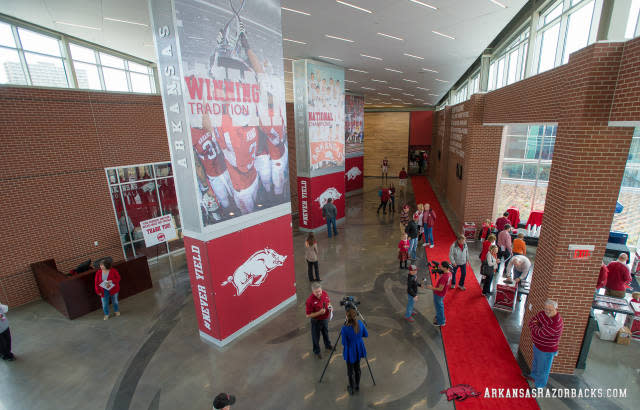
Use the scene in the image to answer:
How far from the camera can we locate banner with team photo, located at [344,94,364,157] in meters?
17.9

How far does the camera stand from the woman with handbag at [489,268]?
710 centimetres

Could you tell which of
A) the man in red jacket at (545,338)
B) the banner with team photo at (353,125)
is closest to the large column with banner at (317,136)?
the banner with team photo at (353,125)

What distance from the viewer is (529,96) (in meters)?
7.19

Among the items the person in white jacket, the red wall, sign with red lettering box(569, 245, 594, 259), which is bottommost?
the person in white jacket

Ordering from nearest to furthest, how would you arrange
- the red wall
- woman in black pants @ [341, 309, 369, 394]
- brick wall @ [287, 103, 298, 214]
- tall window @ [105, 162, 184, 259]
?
woman in black pants @ [341, 309, 369, 394] < tall window @ [105, 162, 184, 259] < brick wall @ [287, 103, 298, 214] < the red wall

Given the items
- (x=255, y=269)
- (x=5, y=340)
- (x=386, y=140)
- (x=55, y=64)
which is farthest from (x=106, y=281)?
(x=386, y=140)

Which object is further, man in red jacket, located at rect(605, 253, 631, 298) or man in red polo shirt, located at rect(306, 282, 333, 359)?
man in red jacket, located at rect(605, 253, 631, 298)

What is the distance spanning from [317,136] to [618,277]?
9513 mm

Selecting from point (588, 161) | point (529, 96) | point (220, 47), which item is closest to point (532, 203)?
point (529, 96)

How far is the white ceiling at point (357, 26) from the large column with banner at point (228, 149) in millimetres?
1622

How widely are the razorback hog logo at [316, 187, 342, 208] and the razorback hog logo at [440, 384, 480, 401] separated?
8.34 metres

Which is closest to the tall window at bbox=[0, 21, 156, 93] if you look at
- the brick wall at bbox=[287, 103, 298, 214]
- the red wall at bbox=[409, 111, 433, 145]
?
the brick wall at bbox=[287, 103, 298, 214]

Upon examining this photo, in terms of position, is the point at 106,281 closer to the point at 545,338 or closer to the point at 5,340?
the point at 5,340

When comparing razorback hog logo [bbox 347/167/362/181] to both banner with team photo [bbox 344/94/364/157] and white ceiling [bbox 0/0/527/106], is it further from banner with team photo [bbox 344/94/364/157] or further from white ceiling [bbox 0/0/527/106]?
white ceiling [bbox 0/0/527/106]
